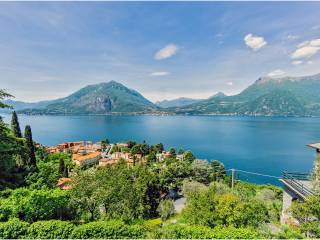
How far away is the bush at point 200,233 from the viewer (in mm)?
8523

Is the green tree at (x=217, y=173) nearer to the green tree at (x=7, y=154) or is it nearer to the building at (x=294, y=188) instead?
the building at (x=294, y=188)

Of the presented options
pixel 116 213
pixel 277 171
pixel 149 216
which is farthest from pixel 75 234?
pixel 277 171

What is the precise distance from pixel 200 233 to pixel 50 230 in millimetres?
5969

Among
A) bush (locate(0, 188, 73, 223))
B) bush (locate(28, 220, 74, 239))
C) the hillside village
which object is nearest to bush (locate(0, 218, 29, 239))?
bush (locate(28, 220, 74, 239))

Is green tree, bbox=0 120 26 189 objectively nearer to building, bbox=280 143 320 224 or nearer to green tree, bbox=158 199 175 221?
green tree, bbox=158 199 175 221

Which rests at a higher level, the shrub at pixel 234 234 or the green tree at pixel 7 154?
the green tree at pixel 7 154

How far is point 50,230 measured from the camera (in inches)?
344

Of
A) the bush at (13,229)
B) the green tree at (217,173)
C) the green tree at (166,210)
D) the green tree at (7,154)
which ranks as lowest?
the green tree at (217,173)

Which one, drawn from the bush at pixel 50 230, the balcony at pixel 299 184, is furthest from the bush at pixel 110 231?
the balcony at pixel 299 184

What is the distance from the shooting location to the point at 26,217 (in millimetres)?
9492

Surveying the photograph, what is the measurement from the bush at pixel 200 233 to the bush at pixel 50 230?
3.53 m

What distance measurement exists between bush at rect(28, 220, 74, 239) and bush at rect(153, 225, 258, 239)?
353 centimetres

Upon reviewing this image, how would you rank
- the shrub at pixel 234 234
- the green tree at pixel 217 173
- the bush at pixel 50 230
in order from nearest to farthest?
the shrub at pixel 234 234
the bush at pixel 50 230
the green tree at pixel 217 173

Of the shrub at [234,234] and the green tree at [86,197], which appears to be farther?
the green tree at [86,197]
